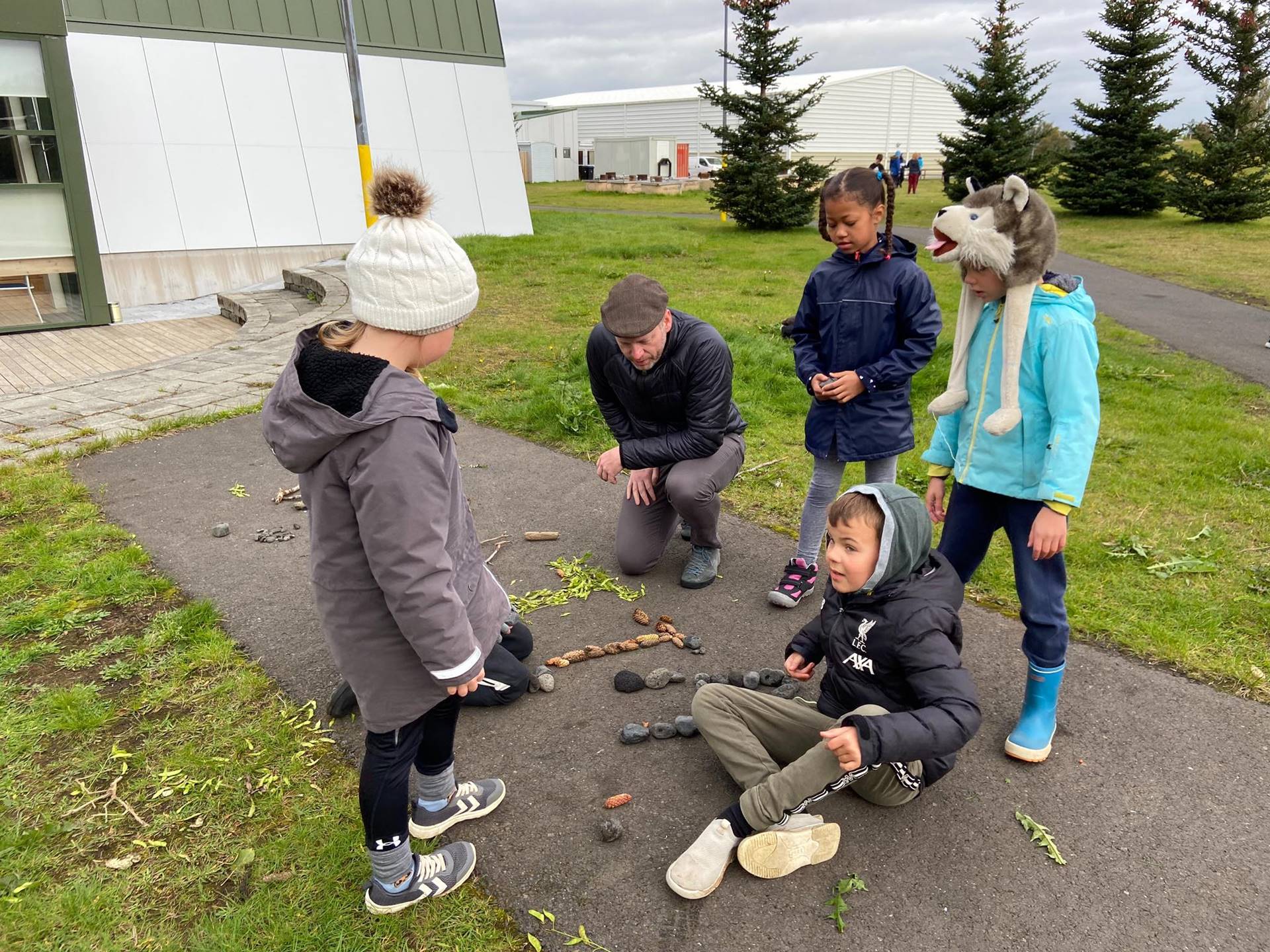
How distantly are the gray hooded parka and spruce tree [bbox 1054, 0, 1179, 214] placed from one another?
2717 centimetres

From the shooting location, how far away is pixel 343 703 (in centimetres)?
352

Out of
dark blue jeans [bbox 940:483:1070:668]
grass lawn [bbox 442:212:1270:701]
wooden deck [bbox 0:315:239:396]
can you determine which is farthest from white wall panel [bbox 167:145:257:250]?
dark blue jeans [bbox 940:483:1070:668]

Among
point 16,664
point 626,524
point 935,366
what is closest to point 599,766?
point 626,524

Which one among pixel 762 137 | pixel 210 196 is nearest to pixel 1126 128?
pixel 762 137

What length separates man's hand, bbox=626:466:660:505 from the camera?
15.5ft

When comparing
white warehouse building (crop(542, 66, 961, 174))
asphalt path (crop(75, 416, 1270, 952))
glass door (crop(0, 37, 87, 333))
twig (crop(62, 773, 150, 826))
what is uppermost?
white warehouse building (crop(542, 66, 961, 174))

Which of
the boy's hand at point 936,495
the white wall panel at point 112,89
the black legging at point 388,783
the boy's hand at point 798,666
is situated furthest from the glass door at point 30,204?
the boy's hand at point 936,495

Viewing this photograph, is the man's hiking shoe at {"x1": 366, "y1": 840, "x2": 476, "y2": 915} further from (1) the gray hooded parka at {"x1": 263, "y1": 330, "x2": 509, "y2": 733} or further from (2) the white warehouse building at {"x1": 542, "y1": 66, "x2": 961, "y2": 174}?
(2) the white warehouse building at {"x1": 542, "y1": 66, "x2": 961, "y2": 174}

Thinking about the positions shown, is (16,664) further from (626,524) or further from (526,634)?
(626,524)

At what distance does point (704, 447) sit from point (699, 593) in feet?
2.63

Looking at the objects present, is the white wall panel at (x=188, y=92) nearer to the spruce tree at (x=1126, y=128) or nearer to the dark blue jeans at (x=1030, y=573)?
the dark blue jeans at (x=1030, y=573)

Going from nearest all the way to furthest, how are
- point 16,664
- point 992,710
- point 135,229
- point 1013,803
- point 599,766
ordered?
point 1013,803 < point 599,766 < point 992,710 < point 16,664 < point 135,229

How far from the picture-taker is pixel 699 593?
15.1 feet

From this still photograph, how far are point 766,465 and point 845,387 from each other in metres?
2.30
